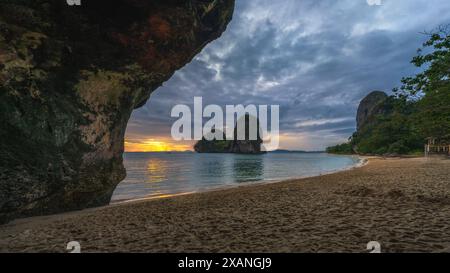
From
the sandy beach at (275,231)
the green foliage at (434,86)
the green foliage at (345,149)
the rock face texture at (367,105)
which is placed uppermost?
the rock face texture at (367,105)

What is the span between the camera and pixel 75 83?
1284cm

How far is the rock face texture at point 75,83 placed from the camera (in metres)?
9.52

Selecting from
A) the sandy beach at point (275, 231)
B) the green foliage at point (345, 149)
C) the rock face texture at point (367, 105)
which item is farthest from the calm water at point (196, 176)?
the rock face texture at point (367, 105)

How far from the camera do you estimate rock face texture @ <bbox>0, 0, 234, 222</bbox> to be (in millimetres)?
9523

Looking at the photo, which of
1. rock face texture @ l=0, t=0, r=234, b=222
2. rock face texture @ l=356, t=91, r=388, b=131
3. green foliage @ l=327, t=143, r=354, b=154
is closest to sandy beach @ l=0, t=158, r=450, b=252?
rock face texture @ l=0, t=0, r=234, b=222

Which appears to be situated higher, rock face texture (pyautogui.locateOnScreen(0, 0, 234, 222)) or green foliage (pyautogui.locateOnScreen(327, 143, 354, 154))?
rock face texture (pyautogui.locateOnScreen(0, 0, 234, 222))

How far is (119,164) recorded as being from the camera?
15914 millimetres

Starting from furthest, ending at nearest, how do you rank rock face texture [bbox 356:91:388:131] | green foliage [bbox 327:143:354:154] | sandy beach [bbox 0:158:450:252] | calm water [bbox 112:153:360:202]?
rock face texture [bbox 356:91:388:131] < green foliage [bbox 327:143:354:154] < calm water [bbox 112:153:360:202] < sandy beach [bbox 0:158:450:252]

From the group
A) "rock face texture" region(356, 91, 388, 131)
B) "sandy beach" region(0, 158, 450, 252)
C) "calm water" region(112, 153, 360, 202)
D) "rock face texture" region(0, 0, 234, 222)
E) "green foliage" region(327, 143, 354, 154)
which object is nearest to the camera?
"sandy beach" region(0, 158, 450, 252)

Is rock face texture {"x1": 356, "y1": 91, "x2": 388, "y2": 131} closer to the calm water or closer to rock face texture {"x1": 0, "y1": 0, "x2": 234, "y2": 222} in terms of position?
the calm water

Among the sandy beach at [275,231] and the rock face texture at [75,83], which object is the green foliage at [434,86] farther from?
the rock face texture at [75,83]
